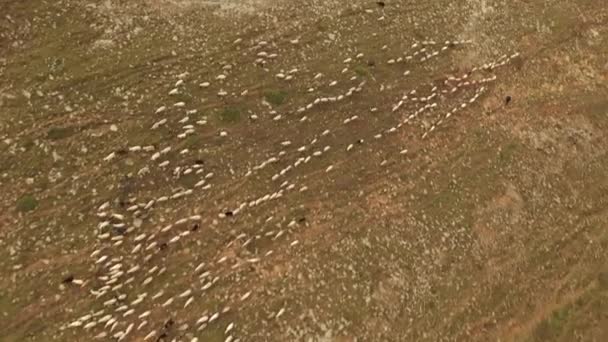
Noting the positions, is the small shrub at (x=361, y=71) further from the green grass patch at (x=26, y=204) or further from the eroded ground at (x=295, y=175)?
the green grass patch at (x=26, y=204)

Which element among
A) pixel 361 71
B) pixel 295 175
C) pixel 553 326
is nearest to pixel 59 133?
pixel 295 175

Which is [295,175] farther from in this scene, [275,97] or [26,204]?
[26,204]

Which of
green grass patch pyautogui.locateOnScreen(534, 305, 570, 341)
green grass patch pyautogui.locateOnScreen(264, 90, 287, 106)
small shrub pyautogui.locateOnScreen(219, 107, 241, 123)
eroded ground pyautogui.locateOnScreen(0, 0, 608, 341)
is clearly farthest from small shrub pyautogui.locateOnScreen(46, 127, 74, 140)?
green grass patch pyautogui.locateOnScreen(534, 305, 570, 341)

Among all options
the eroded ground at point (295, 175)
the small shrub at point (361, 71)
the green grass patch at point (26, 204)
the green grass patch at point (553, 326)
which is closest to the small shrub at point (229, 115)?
the eroded ground at point (295, 175)

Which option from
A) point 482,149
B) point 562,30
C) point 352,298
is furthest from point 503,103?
point 352,298

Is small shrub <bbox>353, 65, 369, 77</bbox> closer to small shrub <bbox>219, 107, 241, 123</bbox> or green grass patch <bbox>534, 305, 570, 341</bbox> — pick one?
small shrub <bbox>219, 107, 241, 123</bbox>

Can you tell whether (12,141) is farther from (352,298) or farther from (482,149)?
(482,149)
